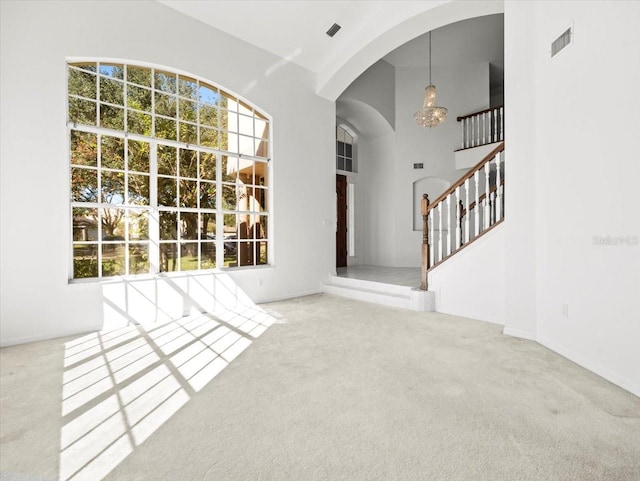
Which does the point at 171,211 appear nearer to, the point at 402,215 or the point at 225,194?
the point at 225,194

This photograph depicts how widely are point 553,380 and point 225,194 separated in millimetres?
4567

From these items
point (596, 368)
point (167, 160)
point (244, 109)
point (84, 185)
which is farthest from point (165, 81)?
point (596, 368)

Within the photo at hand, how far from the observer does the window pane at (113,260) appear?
4016 millimetres

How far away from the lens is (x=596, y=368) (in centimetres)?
258

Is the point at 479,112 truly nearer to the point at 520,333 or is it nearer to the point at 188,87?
the point at 520,333

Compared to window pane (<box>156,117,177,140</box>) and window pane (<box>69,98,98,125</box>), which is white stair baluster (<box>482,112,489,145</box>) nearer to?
window pane (<box>156,117,177,140</box>)

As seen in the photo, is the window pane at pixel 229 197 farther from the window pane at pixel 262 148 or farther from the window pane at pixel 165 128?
the window pane at pixel 165 128

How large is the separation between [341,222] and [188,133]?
4.63 metres

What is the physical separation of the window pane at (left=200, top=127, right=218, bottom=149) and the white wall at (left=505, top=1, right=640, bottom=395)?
3.96 meters

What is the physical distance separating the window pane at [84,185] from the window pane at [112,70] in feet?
4.03

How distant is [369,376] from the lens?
2535 millimetres

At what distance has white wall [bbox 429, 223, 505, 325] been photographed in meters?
3.99

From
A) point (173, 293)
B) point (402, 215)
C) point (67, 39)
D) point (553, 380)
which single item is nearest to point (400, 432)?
point (553, 380)

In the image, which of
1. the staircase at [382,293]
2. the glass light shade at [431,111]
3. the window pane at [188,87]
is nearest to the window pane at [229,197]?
the window pane at [188,87]
